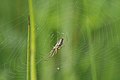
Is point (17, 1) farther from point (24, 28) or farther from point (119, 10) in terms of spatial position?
point (119, 10)

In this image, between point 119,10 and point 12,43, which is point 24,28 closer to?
point 12,43

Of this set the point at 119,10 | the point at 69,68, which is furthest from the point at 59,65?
the point at 119,10

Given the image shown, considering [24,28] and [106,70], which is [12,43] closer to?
[24,28]

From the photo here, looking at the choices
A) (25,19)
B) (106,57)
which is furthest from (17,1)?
(106,57)
